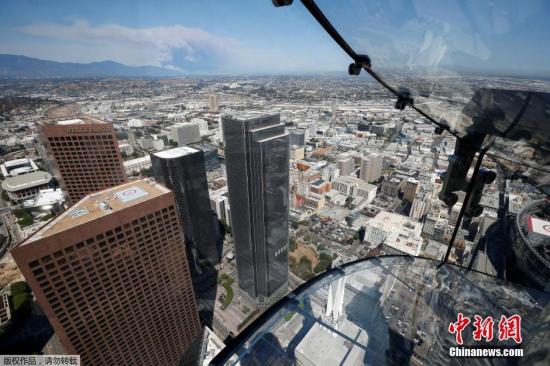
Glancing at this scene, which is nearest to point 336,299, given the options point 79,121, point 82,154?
point 82,154

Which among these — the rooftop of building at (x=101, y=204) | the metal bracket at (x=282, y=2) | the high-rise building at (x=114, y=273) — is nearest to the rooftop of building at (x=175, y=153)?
the rooftop of building at (x=101, y=204)

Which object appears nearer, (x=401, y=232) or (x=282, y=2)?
(x=282, y=2)

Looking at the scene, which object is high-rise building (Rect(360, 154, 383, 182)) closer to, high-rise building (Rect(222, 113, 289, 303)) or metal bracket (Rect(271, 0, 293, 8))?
high-rise building (Rect(222, 113, 289, 303))

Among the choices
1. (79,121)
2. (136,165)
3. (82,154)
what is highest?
(79,121)

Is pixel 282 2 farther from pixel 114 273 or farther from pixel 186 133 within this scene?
pixel 186 133

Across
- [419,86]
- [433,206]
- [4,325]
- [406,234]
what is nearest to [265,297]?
[406,234]

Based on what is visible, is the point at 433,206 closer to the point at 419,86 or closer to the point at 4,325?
the point at 419,86

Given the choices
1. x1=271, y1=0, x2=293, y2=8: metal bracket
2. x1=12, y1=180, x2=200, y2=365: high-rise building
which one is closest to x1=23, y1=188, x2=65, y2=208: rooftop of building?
x1=12, y1=180, x2=200, y2=365: high-rise building
